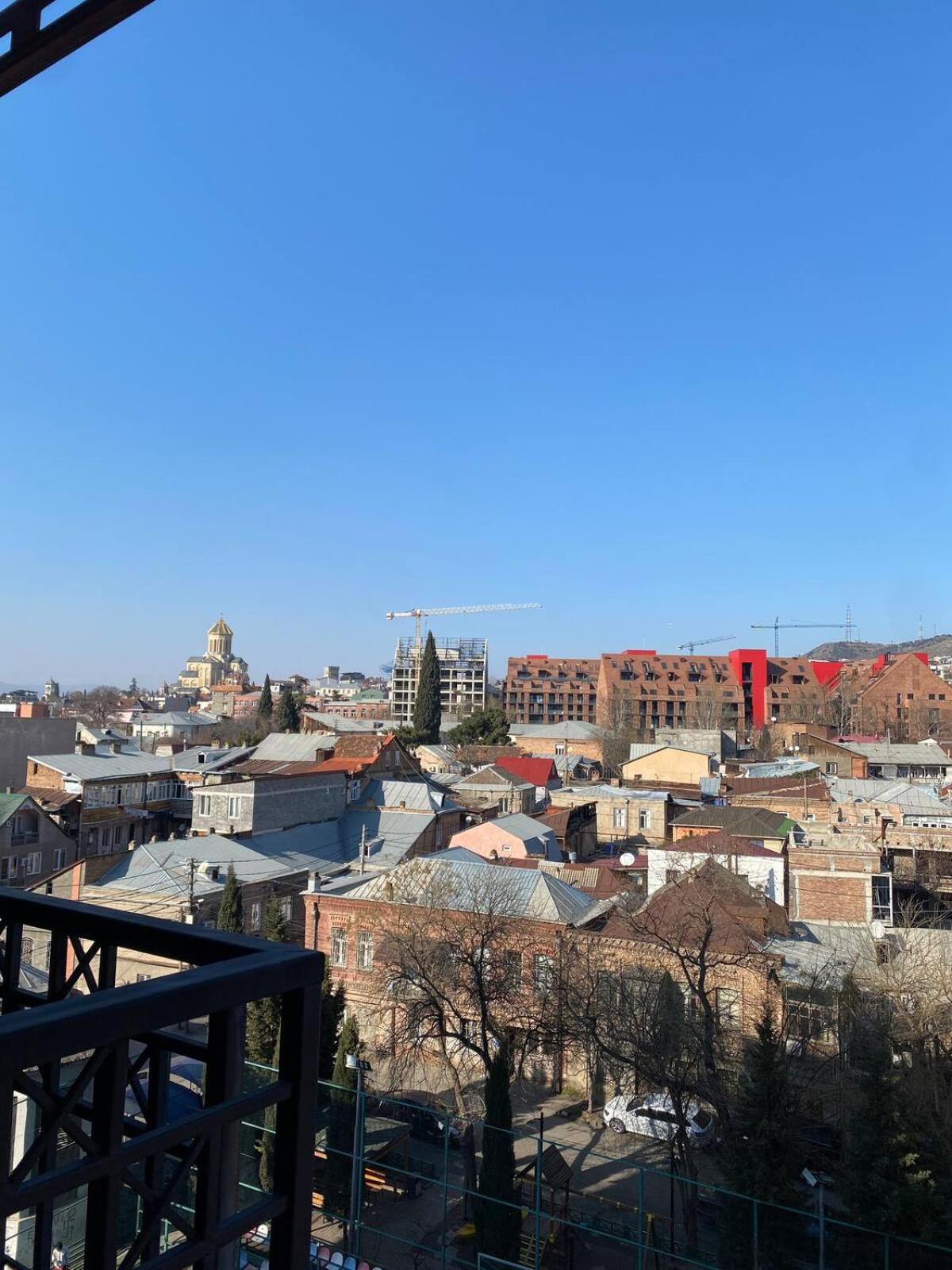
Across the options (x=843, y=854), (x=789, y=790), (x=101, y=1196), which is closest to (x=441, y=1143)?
(x=843, y=854)

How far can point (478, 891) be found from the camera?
652 inches

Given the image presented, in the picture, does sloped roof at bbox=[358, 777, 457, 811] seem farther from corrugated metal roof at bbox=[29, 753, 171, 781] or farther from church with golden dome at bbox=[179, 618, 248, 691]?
church with golden dome at bbox=[179, 618, 248, 691]

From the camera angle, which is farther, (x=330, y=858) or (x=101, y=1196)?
(x=330, y=858)

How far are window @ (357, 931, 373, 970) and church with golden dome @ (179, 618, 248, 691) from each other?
13221cm

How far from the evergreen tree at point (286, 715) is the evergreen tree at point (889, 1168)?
53.3 meters

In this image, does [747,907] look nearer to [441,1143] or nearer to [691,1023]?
[691,1023]

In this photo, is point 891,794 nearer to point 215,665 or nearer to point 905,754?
point 905,754

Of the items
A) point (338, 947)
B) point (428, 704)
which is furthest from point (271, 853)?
point (428, 704)

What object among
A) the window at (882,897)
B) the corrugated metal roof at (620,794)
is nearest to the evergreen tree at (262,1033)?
the window at (882,897)

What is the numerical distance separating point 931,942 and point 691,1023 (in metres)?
5.18

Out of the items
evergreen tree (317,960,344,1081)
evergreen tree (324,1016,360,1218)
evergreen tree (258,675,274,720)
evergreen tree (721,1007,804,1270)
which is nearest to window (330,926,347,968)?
evergreen tree (317,960,344,1081)

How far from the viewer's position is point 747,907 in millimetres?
15227

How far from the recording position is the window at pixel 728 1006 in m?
12.9

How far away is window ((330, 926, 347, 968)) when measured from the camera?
1736 cm
